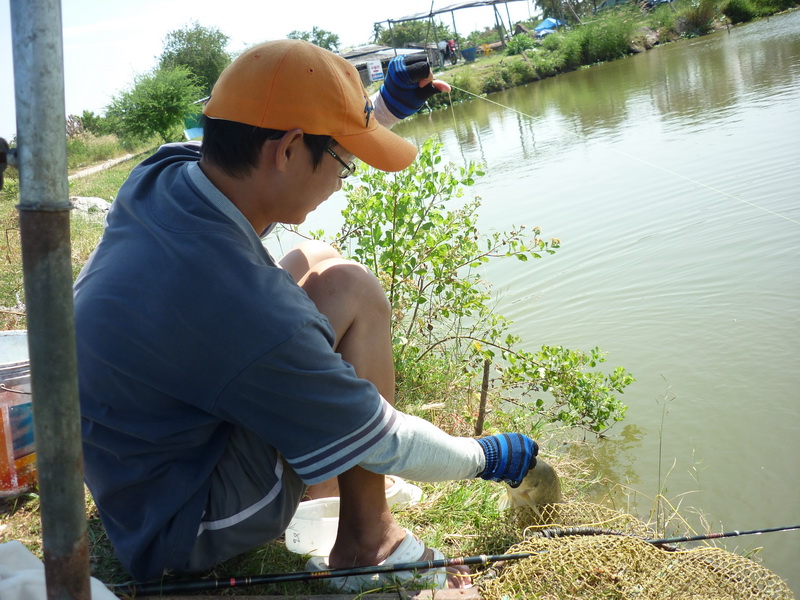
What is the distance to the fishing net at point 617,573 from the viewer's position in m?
2.09

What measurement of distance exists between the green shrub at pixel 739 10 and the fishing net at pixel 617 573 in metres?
35.0

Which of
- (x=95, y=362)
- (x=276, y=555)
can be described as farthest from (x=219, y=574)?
(x=95, y=362)

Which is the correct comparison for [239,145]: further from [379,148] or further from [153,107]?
[153,107]

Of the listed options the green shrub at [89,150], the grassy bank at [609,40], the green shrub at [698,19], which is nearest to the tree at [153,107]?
the green shrub at [89,150]

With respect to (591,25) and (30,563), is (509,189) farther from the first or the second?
(591,25)

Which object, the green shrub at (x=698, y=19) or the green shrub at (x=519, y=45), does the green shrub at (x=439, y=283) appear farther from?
the green shrub at (x=519, y=45)

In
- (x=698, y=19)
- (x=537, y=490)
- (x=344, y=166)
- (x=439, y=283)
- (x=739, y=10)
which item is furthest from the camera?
(x=698, y=19)

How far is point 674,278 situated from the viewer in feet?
17.7

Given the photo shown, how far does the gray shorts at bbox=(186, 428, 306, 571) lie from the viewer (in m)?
1.86

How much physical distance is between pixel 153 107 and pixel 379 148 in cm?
3149

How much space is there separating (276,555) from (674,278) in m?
4.01

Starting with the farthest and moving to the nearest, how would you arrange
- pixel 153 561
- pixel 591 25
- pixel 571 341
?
pixel 591 25
pixel 571 341
pixel 153 561

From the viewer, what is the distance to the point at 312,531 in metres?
2.30

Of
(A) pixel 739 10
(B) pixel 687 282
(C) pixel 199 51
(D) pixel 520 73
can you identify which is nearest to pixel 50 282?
(B) pixel 687 282
